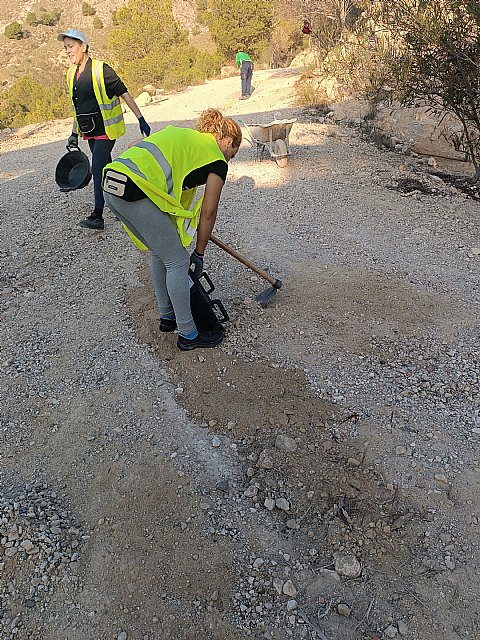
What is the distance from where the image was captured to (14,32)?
36.6 m

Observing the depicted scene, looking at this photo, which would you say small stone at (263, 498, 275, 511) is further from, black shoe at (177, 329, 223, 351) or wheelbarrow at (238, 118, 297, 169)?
wheelbarrow at (238, 118, 297, 169)

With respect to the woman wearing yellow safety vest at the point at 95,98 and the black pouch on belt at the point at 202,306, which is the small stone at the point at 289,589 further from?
the woman wearing yellow safety vest at the point at 95,98

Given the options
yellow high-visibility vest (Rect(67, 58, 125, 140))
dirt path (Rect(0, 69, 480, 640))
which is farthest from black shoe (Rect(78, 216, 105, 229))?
yellow high-visibility vest (Rect(67, 58, 125, 140))

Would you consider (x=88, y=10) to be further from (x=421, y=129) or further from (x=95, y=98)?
(x=95, y=98)

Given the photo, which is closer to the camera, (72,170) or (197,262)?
(197,262)

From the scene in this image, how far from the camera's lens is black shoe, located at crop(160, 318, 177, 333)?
128 inches

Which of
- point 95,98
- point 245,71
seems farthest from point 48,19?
point 95,98

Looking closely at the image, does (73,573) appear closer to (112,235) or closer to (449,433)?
(449,433)

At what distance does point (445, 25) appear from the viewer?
5035 millimetres

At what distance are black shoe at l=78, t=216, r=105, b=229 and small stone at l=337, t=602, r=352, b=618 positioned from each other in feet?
13.1

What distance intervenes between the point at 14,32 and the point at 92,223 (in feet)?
135

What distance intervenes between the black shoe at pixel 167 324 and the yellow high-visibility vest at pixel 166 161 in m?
0.95

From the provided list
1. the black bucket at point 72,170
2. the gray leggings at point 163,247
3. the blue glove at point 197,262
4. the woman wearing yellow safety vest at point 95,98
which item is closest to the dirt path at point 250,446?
the gray leggings at point 163,247

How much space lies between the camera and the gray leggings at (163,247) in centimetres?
248
